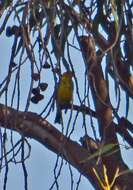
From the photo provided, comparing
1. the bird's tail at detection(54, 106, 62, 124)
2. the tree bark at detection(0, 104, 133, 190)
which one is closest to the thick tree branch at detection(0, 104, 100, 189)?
the tree bark at detection(0, 104, 133, 190)

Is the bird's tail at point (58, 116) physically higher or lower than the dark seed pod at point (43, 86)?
lower

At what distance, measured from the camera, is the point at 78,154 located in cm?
155

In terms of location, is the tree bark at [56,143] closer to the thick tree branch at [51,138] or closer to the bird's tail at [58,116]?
the thick tree branch at [51,138]

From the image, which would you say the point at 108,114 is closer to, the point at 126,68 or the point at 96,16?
the point at 126,68

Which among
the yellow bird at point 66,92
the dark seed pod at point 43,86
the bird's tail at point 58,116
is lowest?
the bird's tail at point 58,116

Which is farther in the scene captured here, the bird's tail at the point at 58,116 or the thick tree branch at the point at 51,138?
the thick tree branch at the point at 51,138

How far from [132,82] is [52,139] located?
0.23m

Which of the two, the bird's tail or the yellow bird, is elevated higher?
the yellow bird

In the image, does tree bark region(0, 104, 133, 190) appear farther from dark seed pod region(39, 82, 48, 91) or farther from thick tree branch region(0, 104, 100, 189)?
dark seed pod region(39, 82, 48, 91)

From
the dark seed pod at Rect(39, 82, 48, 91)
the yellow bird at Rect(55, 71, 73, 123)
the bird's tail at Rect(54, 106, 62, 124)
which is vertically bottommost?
the bird's tail at Rect(54, 106, 62, 124)

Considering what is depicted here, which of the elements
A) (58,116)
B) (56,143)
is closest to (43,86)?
(58,116)

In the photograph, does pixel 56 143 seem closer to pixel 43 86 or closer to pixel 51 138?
pixel 51 138

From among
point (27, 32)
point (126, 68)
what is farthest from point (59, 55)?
point (126, 68)

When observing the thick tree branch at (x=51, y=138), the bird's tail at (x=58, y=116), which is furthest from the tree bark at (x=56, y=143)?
the bird's tail at (x=58, y=116)
